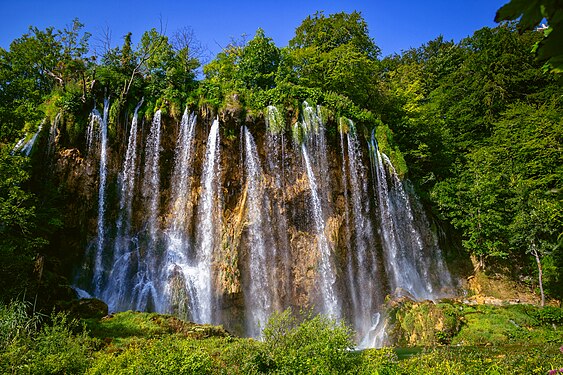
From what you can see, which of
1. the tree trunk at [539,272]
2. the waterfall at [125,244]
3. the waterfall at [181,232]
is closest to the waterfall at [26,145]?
the waterfall at [125,244]

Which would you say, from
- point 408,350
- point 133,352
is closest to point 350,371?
point 133,352

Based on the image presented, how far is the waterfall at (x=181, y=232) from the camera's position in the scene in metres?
15.4

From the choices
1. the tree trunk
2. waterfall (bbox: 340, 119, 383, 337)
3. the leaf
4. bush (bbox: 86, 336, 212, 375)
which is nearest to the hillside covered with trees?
the tree trunk

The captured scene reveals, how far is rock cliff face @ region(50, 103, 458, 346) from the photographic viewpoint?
1639 centimetres

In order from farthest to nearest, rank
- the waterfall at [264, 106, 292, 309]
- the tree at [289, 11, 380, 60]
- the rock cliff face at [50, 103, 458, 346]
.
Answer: the tree at [289, 11, 380, 60] < the waterfall at [264, 106, 292, 309] < the rock cliff face at [50, 103, 458, 346]

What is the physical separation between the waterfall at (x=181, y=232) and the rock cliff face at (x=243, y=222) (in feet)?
0.16

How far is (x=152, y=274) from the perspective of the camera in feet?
54.1

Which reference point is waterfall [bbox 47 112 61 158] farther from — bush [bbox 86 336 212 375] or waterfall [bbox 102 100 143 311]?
bush [bbox 86 336 212 375]

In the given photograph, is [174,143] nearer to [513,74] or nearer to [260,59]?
[260,59]

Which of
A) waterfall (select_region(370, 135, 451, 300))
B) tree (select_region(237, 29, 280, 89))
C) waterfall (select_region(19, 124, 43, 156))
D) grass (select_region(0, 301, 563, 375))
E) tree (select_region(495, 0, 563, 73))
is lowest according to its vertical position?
grass (select_region(0, 301, 563, 375))

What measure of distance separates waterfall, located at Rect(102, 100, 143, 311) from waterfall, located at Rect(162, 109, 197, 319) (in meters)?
1.52

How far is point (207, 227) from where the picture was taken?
1781 centimetres

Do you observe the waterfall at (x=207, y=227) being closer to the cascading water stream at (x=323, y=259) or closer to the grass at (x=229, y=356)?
the cascading water stream at (x=323, y=259)

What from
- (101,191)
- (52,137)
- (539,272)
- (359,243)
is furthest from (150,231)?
(539,272)
